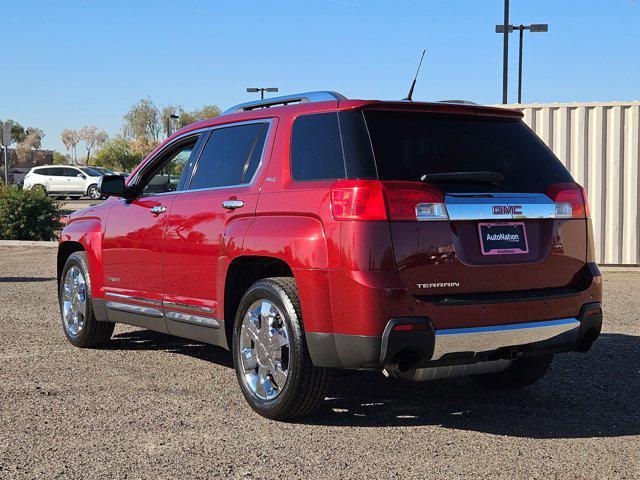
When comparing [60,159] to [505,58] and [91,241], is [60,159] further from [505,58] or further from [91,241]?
[91,241]

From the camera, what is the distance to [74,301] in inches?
304

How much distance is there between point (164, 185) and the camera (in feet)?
22.7

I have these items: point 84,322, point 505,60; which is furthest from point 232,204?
point 505,60

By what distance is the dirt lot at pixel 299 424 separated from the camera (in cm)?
436

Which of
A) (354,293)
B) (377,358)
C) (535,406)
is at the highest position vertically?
(354,293)

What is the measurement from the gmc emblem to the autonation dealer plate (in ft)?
0.19

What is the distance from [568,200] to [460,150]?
2.35 feet

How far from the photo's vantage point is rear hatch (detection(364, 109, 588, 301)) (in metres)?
4.62

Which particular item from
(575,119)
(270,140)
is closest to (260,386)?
(270,140)

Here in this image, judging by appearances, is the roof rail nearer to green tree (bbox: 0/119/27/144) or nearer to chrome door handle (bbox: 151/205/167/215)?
chrome door handle (bbox: 151/205/167/215)

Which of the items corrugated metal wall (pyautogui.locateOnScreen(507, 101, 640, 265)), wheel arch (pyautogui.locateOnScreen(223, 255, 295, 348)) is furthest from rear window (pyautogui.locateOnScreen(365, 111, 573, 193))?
corrugated metal wall (pyautogui.locateOnScreen(507, 101, 640, 265))

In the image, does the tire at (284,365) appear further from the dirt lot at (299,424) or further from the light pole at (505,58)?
the light pole at (505,58)

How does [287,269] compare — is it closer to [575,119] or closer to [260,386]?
[260,386]

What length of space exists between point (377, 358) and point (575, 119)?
10679 millimetres
